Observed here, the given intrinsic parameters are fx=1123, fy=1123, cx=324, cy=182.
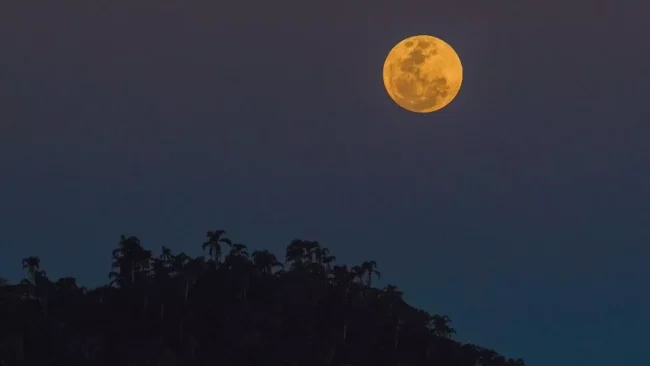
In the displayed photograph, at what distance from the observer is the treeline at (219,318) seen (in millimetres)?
116562

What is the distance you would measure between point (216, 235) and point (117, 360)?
4501 cm

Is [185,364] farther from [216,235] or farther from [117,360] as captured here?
[216,235]

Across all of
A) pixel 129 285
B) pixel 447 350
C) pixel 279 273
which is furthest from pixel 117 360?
pixel 447 350

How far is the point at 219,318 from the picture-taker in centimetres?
13688

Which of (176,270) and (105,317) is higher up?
(176,270)

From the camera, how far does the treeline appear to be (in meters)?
117

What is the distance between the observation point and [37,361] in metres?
109

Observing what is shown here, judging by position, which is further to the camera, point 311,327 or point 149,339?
point 311,327

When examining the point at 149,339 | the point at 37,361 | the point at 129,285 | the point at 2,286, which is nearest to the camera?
the point at 37,361

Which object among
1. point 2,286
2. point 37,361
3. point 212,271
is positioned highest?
point 212,271

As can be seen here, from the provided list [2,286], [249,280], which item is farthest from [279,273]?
[2,286]

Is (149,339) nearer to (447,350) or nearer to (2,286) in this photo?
(2,286)

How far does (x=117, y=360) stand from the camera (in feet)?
391

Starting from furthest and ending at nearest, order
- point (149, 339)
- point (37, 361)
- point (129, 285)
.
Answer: point (129, 285)
point (149, 339)
point (37, 361)
